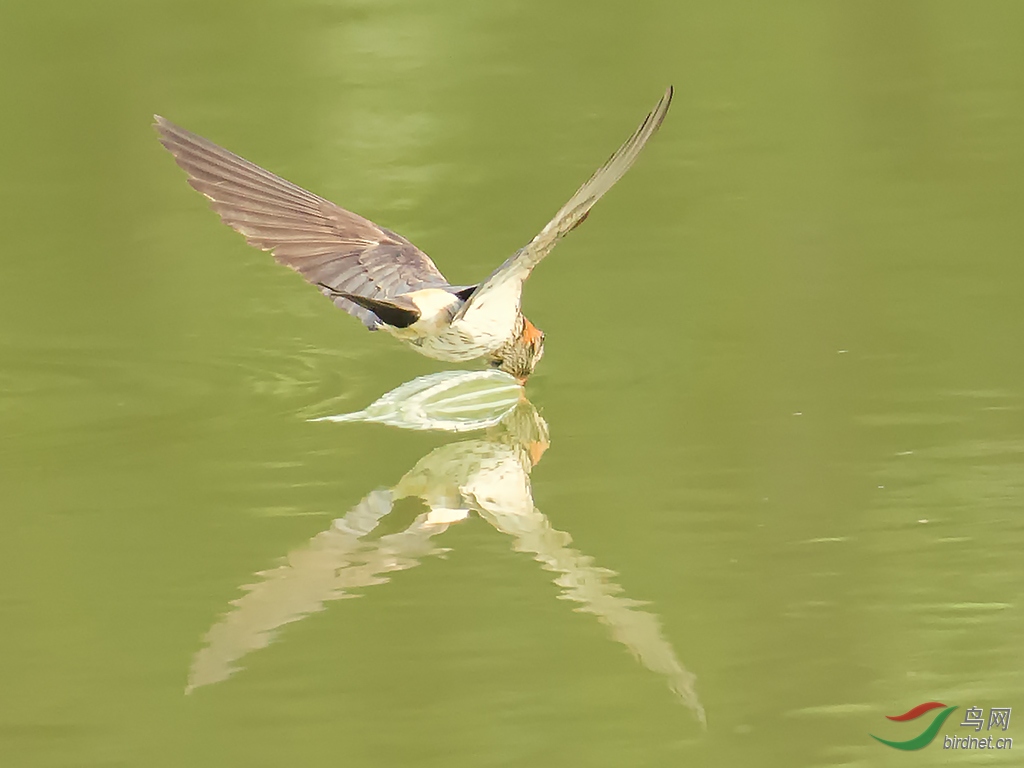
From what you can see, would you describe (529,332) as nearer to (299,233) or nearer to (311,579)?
(299,233)

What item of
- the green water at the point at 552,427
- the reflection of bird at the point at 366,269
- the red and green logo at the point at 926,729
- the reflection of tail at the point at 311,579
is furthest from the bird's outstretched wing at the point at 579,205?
the red and green logo at the point at 926,729

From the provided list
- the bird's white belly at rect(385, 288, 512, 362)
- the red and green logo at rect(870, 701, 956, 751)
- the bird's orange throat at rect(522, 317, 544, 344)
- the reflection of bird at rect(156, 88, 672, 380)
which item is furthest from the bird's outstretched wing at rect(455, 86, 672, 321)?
the red and green logo at rect(870, 701, 956, 751)

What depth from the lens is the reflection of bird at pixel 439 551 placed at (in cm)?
435

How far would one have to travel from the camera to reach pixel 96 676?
14.1ft

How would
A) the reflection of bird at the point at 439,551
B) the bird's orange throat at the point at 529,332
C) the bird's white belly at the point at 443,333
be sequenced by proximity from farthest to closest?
the bird's orange throat at the point at 529,332, the bird's white belly at the point at 443,333, the reflection of bird at the point at 439,551

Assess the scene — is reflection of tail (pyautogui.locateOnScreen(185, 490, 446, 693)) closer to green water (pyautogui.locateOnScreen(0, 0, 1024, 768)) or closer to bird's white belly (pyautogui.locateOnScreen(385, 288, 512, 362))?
green water (pyautogui.locateOnScreen(0, 0, 1024, 768))

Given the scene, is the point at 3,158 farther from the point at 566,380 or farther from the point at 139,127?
the point at 566,380

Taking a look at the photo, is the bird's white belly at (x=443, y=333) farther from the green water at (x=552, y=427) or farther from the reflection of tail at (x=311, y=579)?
the reflection of tail at (x=311, y=579)

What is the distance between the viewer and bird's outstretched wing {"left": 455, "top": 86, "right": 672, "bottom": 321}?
4.42 m

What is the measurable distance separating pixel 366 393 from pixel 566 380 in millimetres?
679

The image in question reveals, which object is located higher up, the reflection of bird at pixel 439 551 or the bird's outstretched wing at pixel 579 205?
the bird's outstretched wing at pixel 579 205

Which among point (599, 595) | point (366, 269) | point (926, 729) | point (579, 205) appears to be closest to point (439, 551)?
point (599, 595)

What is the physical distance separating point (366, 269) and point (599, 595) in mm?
2005

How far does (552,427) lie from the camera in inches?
231
